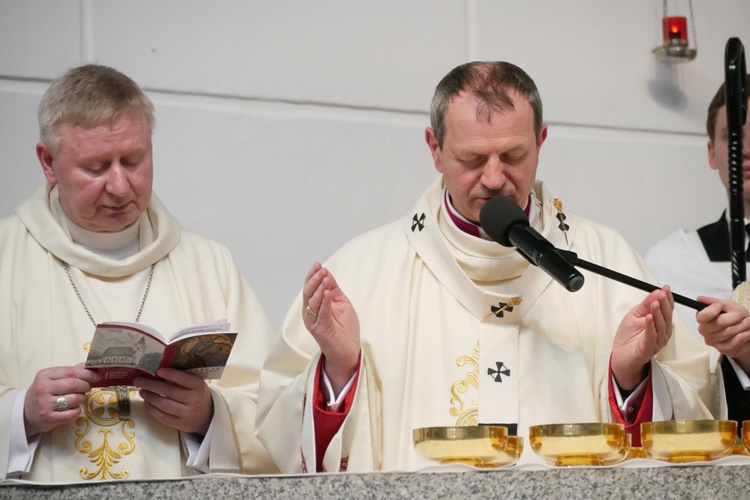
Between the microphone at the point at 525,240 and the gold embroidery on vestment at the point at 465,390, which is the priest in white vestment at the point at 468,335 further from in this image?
the microphone at the point at 525,240

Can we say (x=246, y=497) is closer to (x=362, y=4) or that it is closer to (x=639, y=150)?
(x=362, y=4)

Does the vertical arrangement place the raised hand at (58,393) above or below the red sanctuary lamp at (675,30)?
below

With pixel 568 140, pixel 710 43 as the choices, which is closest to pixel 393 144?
pixel 568 140

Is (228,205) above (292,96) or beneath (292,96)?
beneath

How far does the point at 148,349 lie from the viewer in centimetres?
402

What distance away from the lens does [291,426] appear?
4203 millimetres

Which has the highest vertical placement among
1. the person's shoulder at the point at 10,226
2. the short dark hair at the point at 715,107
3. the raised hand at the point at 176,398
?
the short dark hair at the point at 715,107

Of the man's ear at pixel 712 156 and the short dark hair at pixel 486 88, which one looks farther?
the man's ear at pixel 712 156

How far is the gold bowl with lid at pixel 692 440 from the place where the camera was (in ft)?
10.5

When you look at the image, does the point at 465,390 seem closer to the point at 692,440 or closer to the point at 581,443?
the point at 581,443

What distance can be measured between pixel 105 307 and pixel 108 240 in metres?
0.27

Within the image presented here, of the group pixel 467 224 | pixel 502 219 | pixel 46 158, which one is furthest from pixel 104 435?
pixel 502 219

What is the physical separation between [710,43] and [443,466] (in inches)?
203

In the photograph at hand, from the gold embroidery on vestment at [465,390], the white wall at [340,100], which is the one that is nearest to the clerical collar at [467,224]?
the gold embroidery on vestment at [465,390]
